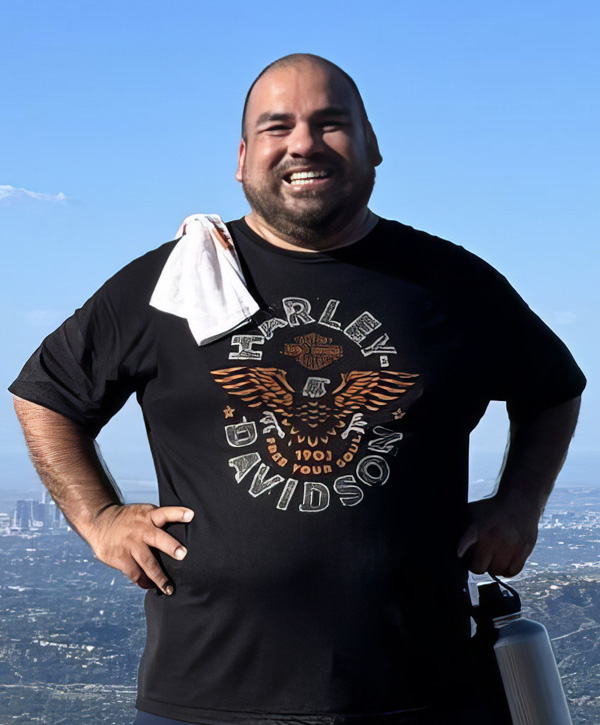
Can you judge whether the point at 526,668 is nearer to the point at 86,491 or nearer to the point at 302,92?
the point at 86,491

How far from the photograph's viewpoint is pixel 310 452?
2494 millimetres

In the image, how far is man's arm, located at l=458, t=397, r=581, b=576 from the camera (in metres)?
2.72

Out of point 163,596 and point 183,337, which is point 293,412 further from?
point 163,596

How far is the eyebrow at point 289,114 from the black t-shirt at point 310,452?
0.34 metres

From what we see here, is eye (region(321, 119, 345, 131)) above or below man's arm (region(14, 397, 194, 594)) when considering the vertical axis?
above

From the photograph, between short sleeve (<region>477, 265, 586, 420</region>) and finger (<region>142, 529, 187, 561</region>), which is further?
short sleeve (<region>477, 265, 586, 420</region>)

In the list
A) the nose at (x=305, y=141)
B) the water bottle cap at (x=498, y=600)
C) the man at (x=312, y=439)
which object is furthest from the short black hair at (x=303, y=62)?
the water bottle cap at (x=498, y=600)

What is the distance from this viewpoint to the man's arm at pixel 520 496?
2.72 meters

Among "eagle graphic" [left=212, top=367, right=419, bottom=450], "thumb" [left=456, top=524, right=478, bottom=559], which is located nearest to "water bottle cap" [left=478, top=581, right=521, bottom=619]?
"thumb" [left=456, top=524, right=478, bottom=559]

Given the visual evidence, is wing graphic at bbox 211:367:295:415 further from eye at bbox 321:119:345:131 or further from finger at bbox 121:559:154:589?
eye at bbox 321:119:345:131

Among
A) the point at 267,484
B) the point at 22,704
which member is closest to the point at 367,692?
the point at 267,484

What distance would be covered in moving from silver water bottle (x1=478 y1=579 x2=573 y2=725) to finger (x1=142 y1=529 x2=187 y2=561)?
0.95 m

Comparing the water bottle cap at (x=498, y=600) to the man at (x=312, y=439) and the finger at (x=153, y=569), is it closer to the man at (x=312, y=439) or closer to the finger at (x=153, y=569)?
the man at (x=312, y=439)

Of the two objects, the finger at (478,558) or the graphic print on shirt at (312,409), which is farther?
the finger at (478,558)
